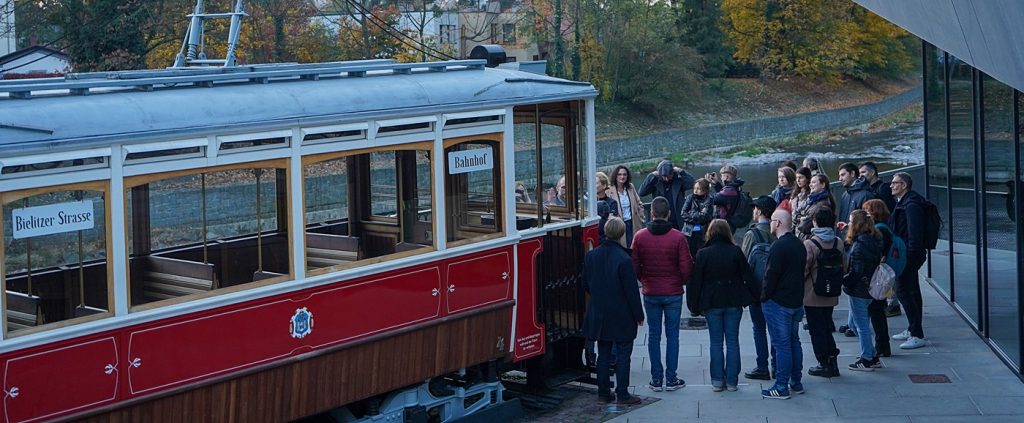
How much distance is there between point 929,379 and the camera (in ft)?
33.9

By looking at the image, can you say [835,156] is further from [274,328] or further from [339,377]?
[274,328]

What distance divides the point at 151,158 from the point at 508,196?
317 cm

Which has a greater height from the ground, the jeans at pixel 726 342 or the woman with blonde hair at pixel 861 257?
the woman with blonde hair at pixel 861 257

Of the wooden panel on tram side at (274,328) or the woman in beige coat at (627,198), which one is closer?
the wooden panel on tram side at (274,328)

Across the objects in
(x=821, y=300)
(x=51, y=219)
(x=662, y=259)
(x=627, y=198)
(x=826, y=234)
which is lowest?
(x=821, y=300)

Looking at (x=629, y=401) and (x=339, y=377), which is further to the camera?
(x=629, y=401)

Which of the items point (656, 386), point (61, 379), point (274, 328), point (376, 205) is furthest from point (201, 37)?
point (656, 386)

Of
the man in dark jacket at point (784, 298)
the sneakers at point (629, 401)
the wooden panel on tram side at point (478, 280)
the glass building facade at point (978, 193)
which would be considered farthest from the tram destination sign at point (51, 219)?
the glass building facade at point (978, 193)

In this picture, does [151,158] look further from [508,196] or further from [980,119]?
[980,119]

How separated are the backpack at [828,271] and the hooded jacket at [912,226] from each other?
1610 mm

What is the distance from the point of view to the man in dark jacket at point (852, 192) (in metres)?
12.1

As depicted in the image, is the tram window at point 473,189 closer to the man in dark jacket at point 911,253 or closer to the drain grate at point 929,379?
the drain grate at point 929,379

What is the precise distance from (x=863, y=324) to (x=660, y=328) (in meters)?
1.83

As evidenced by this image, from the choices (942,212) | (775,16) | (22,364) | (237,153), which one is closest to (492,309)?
(237,153)
